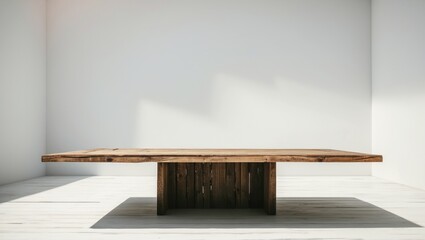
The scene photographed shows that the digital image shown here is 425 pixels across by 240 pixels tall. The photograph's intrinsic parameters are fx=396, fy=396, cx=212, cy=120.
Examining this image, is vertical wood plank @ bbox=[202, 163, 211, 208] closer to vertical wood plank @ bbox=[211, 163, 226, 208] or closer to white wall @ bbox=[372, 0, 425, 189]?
vertical wood plank @ bbox=[211, 163, 226, 208]

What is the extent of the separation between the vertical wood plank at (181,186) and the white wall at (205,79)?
88.7 inches

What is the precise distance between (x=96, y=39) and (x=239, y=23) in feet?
6.39

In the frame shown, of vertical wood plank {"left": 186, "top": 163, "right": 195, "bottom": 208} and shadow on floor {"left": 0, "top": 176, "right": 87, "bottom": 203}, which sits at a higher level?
vertical wood plank {"left": 186, "top": 163, "right": 195, "bottom": 208}

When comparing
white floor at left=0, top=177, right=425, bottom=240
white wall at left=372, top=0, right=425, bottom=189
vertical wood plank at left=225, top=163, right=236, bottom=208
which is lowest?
white floor at left=0, top=177, right=425, bottom=240

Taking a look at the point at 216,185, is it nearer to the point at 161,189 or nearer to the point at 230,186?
the point at 230,186

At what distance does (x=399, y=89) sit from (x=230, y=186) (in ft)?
8.99

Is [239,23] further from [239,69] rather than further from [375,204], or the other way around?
[375,204]

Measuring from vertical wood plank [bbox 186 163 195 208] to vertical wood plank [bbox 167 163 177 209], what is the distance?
0.10 m

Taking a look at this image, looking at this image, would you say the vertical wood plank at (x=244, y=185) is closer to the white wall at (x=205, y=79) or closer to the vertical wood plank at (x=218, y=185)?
the vertical wood plank at (x=218, y=185)

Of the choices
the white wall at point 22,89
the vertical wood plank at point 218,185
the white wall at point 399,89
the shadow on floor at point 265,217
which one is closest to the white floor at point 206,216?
the shadow on floor at point 265,217

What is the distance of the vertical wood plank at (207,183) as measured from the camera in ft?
9.86

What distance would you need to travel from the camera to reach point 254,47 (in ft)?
17.6

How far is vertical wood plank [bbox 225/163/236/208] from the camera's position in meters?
3.00

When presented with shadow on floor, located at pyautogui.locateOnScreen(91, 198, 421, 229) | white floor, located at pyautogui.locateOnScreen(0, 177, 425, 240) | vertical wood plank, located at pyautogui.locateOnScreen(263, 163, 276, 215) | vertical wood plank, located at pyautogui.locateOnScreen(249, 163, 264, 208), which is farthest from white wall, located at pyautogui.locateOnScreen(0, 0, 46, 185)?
vertical wood plank, located at pyautogui.locateOnScreen(263, 163, 276, 215)
